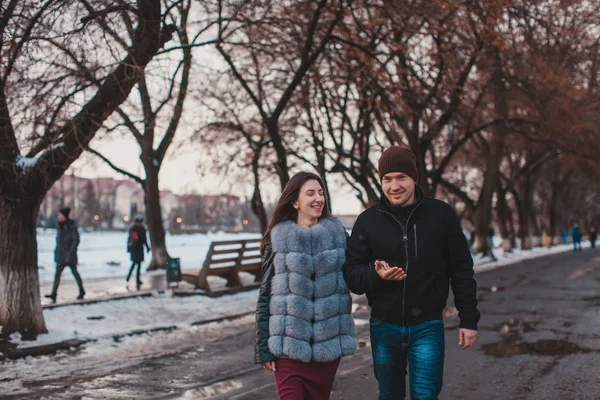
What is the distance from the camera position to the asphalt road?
5.98m

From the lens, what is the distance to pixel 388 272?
3.21 meters

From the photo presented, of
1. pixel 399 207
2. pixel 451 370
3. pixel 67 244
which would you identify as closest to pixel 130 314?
pixel 67 244

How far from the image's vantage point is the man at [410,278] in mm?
3434

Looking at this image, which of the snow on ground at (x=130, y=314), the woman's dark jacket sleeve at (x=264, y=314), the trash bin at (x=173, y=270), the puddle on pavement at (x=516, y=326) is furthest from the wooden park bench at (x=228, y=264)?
the woman's dark jacket sleeve at (x=264, y=314)

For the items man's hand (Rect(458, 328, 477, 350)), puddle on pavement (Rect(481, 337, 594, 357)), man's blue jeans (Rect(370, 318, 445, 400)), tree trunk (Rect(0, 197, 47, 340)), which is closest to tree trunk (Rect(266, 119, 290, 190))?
tree trunk (Rect(0, 197, 47, 340))

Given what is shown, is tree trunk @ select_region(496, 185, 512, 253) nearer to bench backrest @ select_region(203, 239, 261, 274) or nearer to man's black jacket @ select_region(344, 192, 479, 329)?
bench backrest @ select_region(203, 239, 261, 274)

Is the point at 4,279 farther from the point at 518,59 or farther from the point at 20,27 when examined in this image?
the point at 518,59

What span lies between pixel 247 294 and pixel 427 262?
1099cm

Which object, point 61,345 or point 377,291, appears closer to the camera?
point 377,291

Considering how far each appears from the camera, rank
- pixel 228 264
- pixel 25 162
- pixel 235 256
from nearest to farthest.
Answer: pixel 25 162 < pixel 228 264 < pixel 235 256

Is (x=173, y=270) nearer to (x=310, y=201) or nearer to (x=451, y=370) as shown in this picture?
(x=451, y=370)

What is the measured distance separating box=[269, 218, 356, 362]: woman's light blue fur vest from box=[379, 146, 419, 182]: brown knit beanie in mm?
498

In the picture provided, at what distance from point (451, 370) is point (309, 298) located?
3857mm

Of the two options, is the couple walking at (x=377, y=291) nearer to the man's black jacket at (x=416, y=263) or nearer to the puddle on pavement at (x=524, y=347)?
the man's black jacket at (x=416, y=263)
